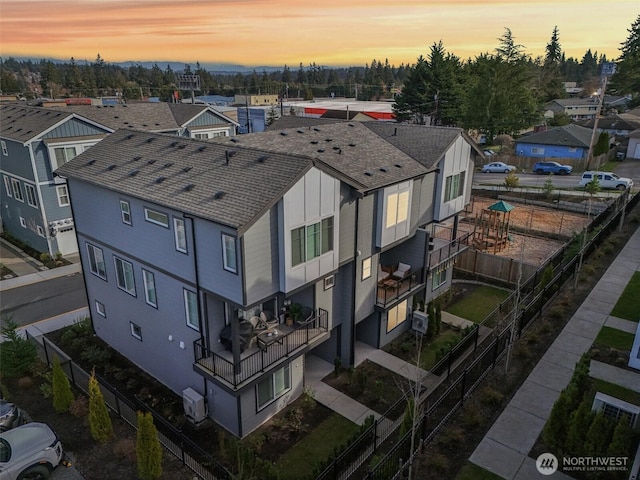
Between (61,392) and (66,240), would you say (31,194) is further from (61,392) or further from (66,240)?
(61,392)

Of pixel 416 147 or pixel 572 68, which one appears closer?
pixel 416 147

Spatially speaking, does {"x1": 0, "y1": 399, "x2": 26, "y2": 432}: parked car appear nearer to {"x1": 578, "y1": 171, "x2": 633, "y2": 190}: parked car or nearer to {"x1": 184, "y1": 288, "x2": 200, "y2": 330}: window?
{"x1": 184, "y1": 288, "x2": 200, "y2": 330}: window

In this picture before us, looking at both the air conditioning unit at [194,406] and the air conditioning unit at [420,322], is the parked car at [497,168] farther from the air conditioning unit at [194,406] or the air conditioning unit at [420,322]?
the air conditioning unit at [194,406]

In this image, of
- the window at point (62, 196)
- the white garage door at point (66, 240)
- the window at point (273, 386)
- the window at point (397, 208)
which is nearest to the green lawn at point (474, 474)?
the window at point (273, 386)

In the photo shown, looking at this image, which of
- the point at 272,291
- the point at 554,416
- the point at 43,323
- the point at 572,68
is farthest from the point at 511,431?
the point at 572,68

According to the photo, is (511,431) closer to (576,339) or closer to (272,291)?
(576,339)
